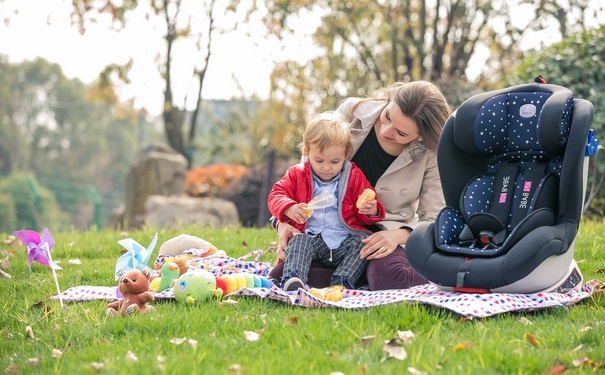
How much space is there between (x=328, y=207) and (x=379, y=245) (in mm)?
382

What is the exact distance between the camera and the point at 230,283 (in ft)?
15.2

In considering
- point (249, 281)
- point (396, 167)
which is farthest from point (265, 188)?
point (249, 281)

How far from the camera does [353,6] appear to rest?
43.1 feet

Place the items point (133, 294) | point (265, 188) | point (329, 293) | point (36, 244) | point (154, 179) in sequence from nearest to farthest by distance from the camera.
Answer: point (133, 294) < point (36, 244) < point (329, 293) < point (265, 188) < point (154, 179)

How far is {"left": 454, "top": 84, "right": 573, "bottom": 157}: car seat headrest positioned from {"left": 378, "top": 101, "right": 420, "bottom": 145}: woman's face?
293 millimetres

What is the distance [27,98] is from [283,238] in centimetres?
5781

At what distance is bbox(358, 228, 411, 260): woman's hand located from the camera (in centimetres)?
485

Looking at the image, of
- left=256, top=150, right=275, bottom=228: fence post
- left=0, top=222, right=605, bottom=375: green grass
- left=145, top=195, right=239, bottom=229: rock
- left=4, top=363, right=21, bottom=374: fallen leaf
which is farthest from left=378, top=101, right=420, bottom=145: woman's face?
left=145, top=195, right=239, bottom=229: rock

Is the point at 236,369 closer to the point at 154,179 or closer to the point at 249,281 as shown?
the point at 249,281

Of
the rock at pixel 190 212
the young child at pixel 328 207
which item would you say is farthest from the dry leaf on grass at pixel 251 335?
the rock at pixel 190 212

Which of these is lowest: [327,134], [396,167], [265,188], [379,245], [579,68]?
[265,188]

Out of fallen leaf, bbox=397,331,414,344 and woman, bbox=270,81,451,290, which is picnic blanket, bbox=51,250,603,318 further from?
fallen leaf, bbox=397,331,414,344

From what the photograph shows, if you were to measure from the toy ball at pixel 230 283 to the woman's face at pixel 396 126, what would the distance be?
123 centimetres

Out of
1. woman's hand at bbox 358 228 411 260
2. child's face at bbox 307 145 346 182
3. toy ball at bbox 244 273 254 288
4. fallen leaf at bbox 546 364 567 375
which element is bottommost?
toy ball at bbox 244 273 254 288
